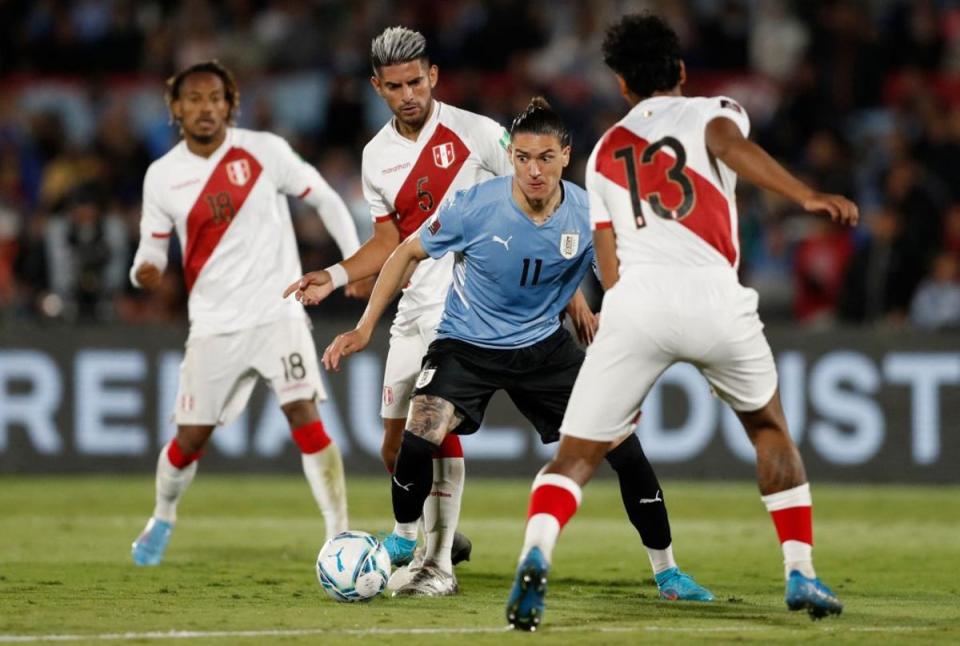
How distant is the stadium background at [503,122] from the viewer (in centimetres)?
1351

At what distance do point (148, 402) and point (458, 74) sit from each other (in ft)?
18.4

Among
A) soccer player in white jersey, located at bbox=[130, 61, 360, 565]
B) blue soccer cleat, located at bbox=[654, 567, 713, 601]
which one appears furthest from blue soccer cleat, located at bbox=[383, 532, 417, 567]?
blue soccer cleat, located at bbox=[654, 567, 713, 601]

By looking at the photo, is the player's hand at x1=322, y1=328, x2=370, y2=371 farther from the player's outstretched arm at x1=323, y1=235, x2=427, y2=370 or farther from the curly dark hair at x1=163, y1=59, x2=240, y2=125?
the curly dark hair at x1=163, y1=59, x2=240, y2=125

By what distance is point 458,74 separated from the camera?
57.8 ft

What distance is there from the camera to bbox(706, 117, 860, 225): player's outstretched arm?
6.16 metres

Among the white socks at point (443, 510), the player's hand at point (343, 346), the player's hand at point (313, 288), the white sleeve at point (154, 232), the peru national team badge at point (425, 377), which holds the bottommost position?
the white socks at point (443, 510)

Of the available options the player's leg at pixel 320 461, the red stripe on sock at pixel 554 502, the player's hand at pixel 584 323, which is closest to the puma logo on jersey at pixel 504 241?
the player's hand at pixel 584 323

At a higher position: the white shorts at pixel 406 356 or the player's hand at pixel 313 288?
the player's hand at pixel 313 288

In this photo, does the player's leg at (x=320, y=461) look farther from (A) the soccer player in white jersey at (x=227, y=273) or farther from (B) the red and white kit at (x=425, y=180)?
(B) the red and white kit at (x=425, y=180)

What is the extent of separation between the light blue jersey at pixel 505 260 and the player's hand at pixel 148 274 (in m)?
2.19

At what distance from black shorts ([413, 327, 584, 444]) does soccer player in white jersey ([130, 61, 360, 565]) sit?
66.3 inches

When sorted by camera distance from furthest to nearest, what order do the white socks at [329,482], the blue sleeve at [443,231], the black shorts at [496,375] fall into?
the white socks at [329,482] → the black shorts at [496,375] → the blue sleeve at [443,231]

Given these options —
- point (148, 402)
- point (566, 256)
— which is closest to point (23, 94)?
point (148, 402)

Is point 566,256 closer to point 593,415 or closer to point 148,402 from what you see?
point 593,415
